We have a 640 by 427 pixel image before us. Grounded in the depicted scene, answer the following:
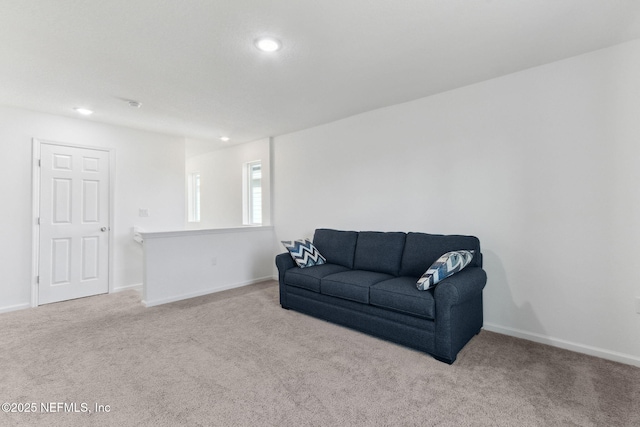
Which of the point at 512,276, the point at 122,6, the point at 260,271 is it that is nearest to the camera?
the point at 122,6

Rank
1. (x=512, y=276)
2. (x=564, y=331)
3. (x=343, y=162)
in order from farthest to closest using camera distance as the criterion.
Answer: (x=343, y=162), (x=512, y=276), (x=564, y=331)

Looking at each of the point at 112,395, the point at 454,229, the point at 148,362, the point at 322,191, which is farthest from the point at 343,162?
the point at 112,395

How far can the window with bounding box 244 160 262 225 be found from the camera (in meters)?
5.66

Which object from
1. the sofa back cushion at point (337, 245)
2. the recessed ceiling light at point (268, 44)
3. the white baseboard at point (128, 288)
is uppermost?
the recessed ceiling light at point (268, 44)

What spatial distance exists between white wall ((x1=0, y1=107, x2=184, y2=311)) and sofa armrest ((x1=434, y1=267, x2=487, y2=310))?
14.0 feet

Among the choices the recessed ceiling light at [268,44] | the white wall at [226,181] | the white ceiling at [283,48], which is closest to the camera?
the white ceiling at [283,48]

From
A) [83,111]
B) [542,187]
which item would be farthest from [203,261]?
[542,187]

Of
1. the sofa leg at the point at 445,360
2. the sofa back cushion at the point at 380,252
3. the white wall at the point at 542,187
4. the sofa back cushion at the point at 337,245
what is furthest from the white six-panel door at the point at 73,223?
the sofa leg at the point at 445,360

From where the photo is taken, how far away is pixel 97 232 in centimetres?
430

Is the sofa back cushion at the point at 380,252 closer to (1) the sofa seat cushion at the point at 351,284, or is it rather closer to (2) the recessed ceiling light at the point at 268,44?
(1) the sofa seat cushion at the point at 351,284

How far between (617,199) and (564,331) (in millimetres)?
1135

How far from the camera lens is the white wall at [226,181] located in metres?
5.27

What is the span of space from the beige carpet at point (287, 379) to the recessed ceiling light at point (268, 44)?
2.38 metres

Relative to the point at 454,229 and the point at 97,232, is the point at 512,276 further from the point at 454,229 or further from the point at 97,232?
the point at 97,232
